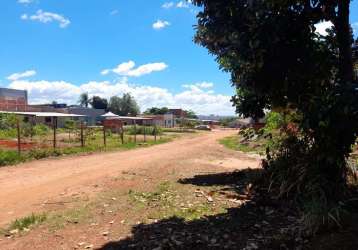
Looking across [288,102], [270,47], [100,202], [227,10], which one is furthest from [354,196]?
[100,202]

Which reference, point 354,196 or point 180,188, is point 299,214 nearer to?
point 354,196

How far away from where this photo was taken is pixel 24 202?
9.59 metres

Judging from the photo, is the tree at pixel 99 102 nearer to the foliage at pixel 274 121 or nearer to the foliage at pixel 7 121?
the foliage at pixel 7 121

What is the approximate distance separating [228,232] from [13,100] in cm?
7222

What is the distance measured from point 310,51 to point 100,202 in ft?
16.5

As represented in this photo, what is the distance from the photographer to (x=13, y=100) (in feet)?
241

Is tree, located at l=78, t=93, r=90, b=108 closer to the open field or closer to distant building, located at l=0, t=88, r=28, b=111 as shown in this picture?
distant building, located at l=0, t=88, r=28, b=111

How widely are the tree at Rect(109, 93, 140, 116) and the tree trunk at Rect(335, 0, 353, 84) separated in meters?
115

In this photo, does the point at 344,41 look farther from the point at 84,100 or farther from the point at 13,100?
the point at 84,100

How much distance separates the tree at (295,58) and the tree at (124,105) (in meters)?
115

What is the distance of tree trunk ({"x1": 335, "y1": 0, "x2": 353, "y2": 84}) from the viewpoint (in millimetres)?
7543

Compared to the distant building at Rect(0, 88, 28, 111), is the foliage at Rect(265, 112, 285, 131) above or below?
below

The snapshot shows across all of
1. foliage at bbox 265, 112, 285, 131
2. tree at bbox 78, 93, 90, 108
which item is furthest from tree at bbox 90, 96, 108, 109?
foliage at bbox 265, 112, 285, 131

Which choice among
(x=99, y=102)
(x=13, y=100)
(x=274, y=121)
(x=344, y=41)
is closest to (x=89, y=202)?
(x=274, y=121)
